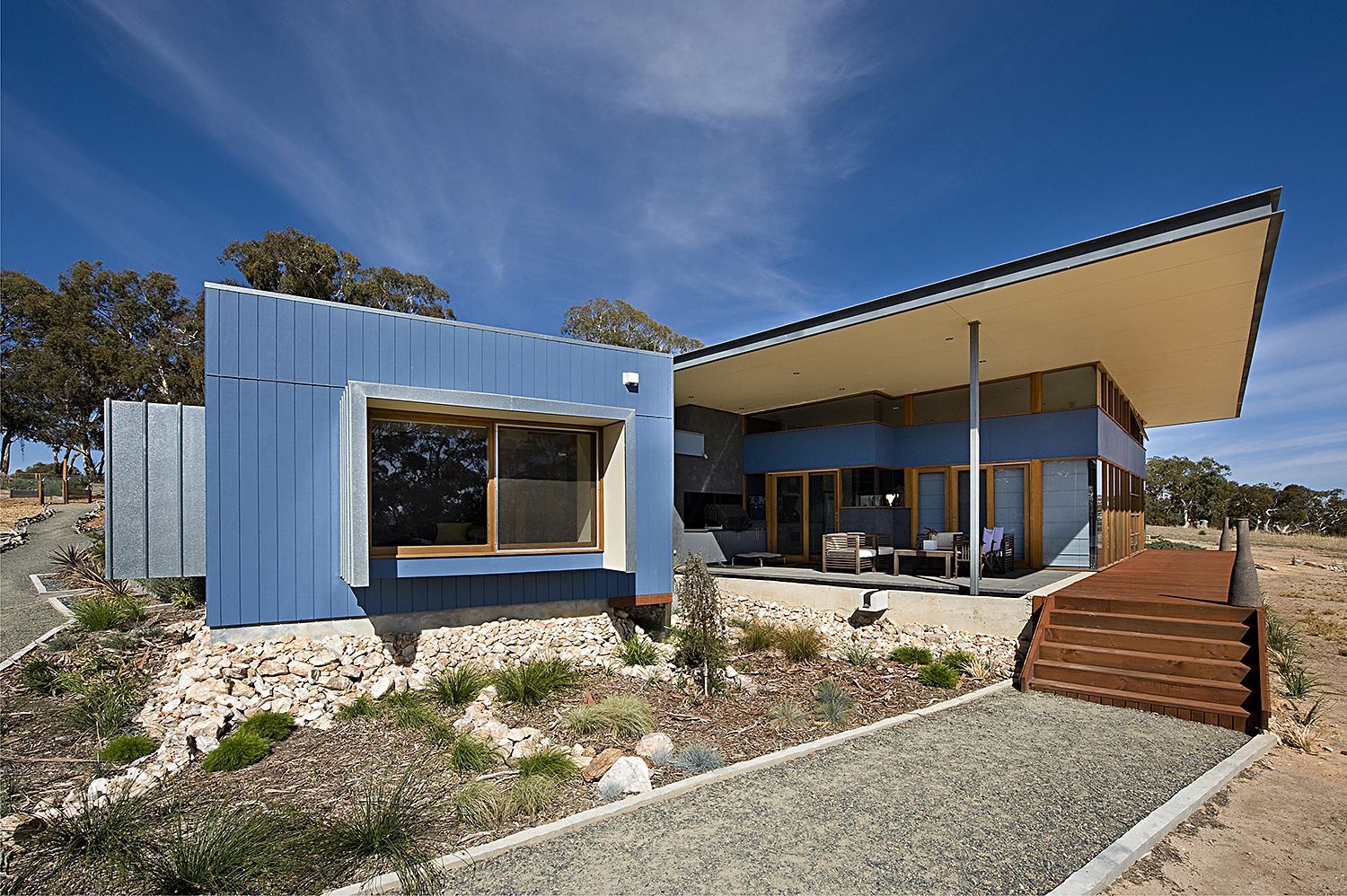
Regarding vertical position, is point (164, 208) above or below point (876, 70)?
below

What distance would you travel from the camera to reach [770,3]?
8.20 metres

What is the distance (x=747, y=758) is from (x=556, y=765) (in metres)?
1.45

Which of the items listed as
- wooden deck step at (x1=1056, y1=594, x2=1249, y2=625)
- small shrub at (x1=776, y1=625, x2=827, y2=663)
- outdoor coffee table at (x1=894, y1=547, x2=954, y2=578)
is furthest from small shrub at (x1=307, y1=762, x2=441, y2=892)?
outdoor coffee table at (x1=894, y1=547, x2=954, y2=578)

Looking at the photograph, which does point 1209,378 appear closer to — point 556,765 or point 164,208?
point 556,765

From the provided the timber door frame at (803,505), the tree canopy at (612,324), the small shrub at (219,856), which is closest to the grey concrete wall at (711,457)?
the timber door frame at (803,505)

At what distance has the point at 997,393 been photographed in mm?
12992

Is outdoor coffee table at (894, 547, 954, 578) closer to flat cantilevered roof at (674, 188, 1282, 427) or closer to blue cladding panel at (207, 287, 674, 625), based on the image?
flat cantilevered roof at (674, 188, 1282, 427)

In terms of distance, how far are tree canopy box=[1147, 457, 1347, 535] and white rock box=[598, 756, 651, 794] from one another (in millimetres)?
49784

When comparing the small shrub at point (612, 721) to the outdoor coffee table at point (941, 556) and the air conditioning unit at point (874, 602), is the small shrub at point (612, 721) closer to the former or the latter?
the air conditioning unit at point (874, 602)

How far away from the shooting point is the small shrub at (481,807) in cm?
394

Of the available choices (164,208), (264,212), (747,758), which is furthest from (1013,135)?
(264,212)

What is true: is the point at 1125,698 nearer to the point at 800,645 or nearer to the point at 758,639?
the point at 800,645

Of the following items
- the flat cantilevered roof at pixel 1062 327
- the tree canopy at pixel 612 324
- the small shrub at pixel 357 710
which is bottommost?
the small shrub at pixel 357 710

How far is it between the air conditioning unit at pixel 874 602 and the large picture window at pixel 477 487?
3927 millimetres
